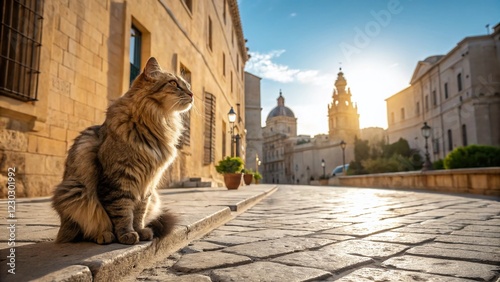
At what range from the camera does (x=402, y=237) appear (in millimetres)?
2904

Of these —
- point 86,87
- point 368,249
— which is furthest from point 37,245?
point 86,87

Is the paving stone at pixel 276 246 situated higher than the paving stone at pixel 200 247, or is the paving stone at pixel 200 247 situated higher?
the paving stone at pixel 276 246

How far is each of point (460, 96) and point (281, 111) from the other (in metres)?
60.7

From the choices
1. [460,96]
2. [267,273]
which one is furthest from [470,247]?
[460,96]

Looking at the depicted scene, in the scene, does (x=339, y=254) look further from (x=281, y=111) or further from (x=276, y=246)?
(x=281, y=111)

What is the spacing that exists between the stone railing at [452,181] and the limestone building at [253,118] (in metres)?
20.7

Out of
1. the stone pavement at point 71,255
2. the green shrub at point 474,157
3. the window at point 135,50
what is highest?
the window at point 135,50

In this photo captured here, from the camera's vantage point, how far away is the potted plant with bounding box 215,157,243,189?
11.2m

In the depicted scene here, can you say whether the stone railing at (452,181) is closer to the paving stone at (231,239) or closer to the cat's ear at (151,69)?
the paving stone at (231,239)

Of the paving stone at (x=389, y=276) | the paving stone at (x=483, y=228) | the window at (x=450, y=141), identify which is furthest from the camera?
the window at (x=450, y=141)

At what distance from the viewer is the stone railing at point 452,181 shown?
373 inches

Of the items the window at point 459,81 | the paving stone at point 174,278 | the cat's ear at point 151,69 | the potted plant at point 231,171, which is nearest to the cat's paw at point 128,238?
the paving stone at point 174,278

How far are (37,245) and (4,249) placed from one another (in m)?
0.17

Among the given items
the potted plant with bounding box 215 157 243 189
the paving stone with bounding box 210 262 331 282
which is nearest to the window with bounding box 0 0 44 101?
the paving stone with bounding box 210 262 331 282
